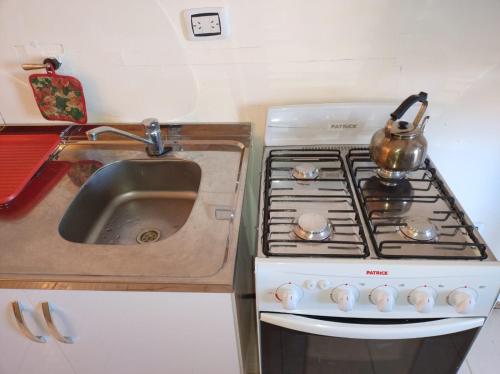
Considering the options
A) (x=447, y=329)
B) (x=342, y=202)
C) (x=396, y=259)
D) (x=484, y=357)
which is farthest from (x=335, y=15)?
(x=484, y=357)

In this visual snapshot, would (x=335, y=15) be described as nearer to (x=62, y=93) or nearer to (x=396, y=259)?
(x=396, y=259)

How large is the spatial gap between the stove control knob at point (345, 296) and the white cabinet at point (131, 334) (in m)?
0.22

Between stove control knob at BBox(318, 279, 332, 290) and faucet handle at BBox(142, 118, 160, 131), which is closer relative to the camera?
stove control knob at BBox(318, 279, 332, 290)

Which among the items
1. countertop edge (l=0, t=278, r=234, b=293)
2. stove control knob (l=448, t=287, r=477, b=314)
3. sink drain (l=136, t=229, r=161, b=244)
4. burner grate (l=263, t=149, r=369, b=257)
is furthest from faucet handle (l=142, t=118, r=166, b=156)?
stove control knob (l=448, t=287, r=477, b=314)

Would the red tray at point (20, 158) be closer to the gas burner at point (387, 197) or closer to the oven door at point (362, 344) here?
the oven door at point (362, 344)

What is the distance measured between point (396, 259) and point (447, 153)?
669 millimetres

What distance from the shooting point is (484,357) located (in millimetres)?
1404

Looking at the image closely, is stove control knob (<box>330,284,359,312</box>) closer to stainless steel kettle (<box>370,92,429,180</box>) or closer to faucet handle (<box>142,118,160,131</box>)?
stainless steel kettle (<box>370,92,429,180</box>)

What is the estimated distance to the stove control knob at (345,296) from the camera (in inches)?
29.0

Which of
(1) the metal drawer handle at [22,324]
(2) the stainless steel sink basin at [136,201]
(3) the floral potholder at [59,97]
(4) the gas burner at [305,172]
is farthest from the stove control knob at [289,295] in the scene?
(3) the floral potholder at [59,97]

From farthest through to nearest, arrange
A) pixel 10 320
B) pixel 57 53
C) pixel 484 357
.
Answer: pixel 484 357 → pixel 57 53 → pixel 10 320

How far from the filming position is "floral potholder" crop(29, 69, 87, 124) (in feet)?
3.73

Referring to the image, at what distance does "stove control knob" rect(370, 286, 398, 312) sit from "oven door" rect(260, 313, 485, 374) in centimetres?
7

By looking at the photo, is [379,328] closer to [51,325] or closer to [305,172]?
[305,172]
